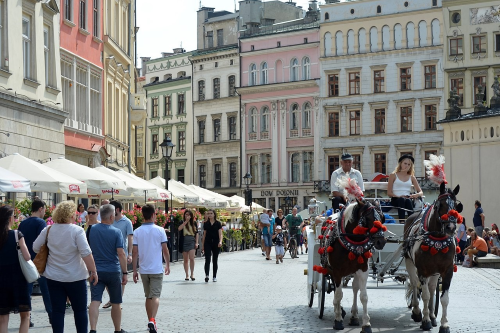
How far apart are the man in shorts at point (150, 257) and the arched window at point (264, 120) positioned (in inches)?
2648

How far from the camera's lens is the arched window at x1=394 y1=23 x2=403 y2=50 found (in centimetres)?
7406

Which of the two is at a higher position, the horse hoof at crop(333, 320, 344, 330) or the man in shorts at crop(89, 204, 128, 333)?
the man in shorts at crop(89, 204, 128, 333)

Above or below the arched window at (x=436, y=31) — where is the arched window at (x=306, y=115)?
below

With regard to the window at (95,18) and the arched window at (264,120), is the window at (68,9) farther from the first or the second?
the arched window at (264,120)

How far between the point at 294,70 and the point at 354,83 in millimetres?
5817

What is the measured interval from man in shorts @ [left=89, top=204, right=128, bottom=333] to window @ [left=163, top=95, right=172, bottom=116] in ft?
253

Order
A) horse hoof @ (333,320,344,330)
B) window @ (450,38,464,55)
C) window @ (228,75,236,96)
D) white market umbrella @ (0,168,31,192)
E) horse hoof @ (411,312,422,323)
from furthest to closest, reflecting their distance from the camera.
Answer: window @ (228,75,236,96)
window @ (450,38,464,55)
white market umbrella @ (0,168,31,192)
horse hoof @ (411,312,422,323)
horse hoof @ (333,320,344,330)

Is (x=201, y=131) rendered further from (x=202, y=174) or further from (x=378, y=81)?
(x=378, y=81)

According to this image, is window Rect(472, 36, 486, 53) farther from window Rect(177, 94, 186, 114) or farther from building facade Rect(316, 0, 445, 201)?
window Rect(177, 94, 186, 114)

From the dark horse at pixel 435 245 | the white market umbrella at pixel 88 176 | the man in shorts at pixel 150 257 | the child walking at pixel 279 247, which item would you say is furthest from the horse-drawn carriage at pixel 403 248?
the child walking at pixel 279 247

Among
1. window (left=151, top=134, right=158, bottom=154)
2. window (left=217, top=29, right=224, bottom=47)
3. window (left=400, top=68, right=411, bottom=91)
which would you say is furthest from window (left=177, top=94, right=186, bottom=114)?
window (left=400, top=68, right=411, bottom=91)

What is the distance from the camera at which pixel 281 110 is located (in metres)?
79.8

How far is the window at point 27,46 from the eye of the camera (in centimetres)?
2772

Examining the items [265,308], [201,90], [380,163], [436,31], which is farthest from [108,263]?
[201,90]
